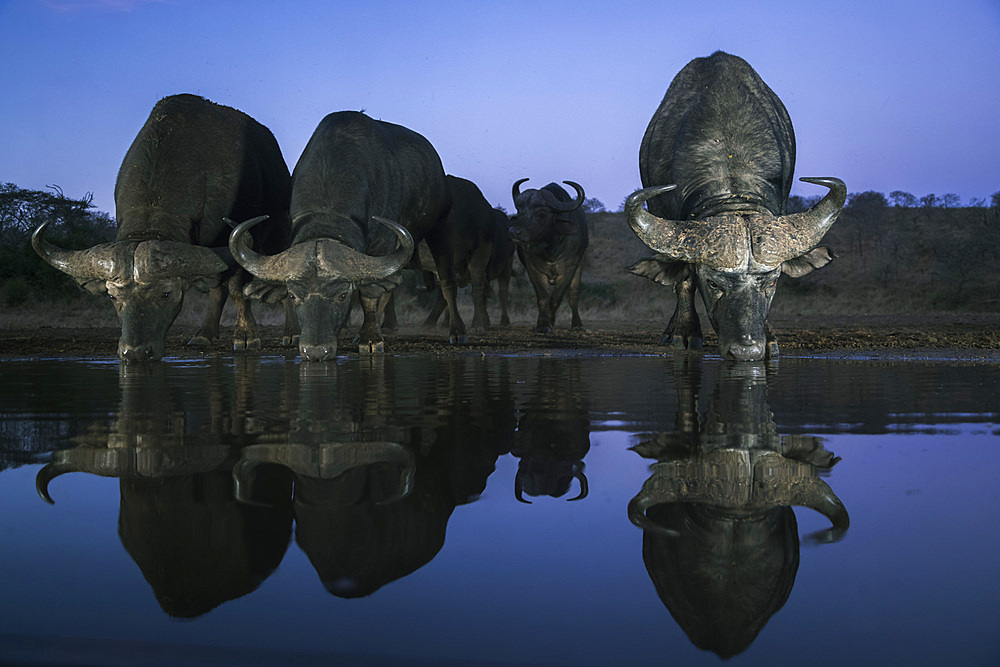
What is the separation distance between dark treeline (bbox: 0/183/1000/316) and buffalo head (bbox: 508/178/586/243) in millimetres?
8103

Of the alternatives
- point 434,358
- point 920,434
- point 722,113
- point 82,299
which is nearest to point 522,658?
point 920,434

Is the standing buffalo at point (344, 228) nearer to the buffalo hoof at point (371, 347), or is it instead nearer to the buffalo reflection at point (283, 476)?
the buffalo hoof at point (371, 347)

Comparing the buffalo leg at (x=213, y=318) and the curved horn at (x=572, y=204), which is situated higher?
the curved horn at (x=572, y=204)

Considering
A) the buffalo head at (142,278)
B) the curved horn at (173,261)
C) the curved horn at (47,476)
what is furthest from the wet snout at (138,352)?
the curved horn at (47,476)

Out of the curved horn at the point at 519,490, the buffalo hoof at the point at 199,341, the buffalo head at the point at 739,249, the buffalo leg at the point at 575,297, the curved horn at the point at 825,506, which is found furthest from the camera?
the buffalo leg at the point at 575,297

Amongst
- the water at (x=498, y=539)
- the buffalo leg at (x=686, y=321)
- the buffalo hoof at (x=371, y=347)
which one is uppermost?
the buffalo leg at (x=686, y=321)

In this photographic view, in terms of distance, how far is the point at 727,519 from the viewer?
6.20 ft

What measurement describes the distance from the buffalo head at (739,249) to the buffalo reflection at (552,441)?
255 centimetres

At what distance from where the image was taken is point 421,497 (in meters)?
2.22

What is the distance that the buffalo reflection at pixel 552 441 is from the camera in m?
2.47

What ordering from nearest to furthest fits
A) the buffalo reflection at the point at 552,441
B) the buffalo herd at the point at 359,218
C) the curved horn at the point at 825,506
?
the curved horn at the point at 825,506 < the buffalo reflection at the point at 552,441 < the buffalo herd at the point at 359,218

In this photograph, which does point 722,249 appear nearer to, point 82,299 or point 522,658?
point 522,658

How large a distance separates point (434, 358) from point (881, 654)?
7.74 metres

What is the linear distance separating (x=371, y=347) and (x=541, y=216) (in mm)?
7394
